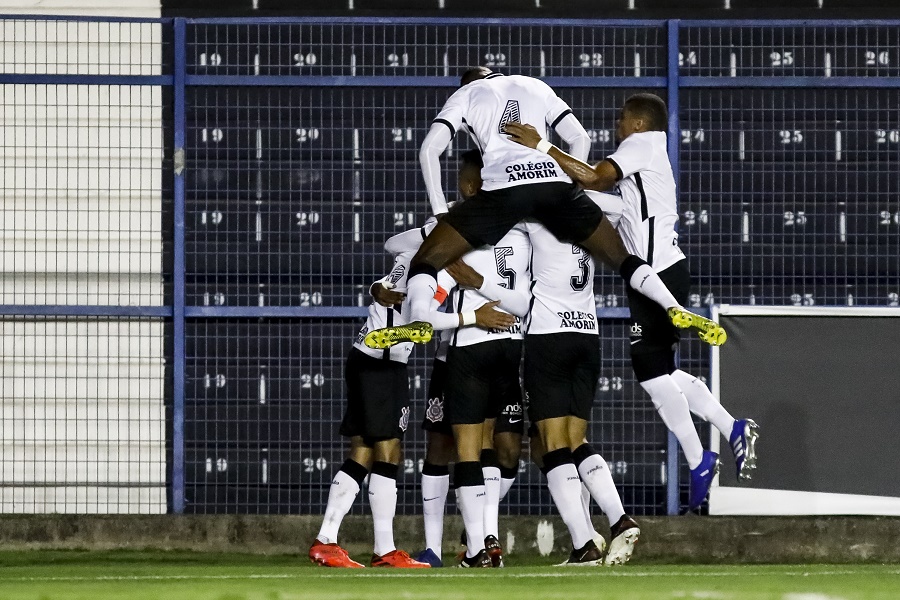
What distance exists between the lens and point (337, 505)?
320 inches

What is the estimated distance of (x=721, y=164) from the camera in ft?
32.2

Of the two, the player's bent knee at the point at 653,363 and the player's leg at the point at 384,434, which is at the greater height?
the player's bent knee at the point at 653,363

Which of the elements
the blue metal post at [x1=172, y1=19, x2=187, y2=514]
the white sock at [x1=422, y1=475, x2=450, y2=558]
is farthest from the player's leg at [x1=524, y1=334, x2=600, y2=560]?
the blue metal post at [x1=172, y1=19, x2=187, y2=514]

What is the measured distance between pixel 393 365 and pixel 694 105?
3.12 m

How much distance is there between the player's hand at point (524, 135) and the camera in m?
7.58

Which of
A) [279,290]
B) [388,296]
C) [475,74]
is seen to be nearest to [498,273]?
[388,296]

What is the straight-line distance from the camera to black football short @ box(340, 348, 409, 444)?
8031 mm

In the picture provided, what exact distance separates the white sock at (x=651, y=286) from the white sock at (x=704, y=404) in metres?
0.46

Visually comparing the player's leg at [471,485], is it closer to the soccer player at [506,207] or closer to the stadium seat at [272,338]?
the soccer player at [506,207]

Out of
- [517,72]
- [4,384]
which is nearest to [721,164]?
[517,72]

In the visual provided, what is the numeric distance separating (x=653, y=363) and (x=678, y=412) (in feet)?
0.96

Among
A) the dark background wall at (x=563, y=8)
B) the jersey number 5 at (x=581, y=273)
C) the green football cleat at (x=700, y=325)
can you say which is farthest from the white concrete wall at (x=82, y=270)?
the green football cleat at (x=700, y=325)

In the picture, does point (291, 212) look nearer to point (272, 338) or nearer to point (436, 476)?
point (272, 338)

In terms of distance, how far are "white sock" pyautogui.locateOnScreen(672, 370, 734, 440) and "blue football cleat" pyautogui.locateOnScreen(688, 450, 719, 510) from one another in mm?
152
